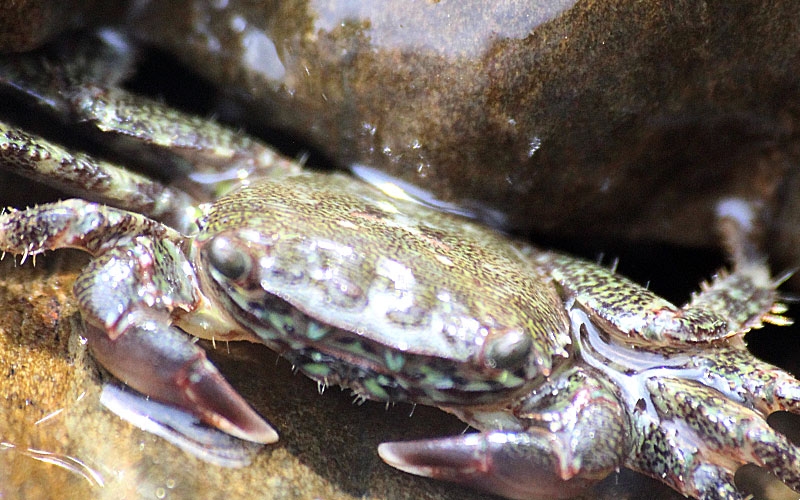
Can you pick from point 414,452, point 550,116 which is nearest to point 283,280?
point 414,452

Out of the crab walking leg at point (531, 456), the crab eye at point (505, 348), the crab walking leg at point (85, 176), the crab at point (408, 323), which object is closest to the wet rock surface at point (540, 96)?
the crab at point (408, 323)

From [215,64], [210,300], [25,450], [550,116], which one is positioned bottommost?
[25,450]

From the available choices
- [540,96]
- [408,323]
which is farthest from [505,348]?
[540,96]

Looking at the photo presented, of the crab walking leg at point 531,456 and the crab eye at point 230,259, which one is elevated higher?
the crab eye at point 230,259

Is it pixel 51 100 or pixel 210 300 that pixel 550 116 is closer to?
pixel 210 300

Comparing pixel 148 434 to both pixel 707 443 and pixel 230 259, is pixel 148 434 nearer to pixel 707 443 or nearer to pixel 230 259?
Answer: pixel 230 259

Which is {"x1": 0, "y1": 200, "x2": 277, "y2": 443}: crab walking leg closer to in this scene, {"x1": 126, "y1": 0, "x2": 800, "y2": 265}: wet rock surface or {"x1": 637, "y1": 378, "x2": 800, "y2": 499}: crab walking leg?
{"x1": 126, "y1": 0, "x2": 800, "y2": 265}: wet rock surface

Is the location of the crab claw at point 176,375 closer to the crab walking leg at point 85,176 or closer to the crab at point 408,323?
the crab at point 408,323
